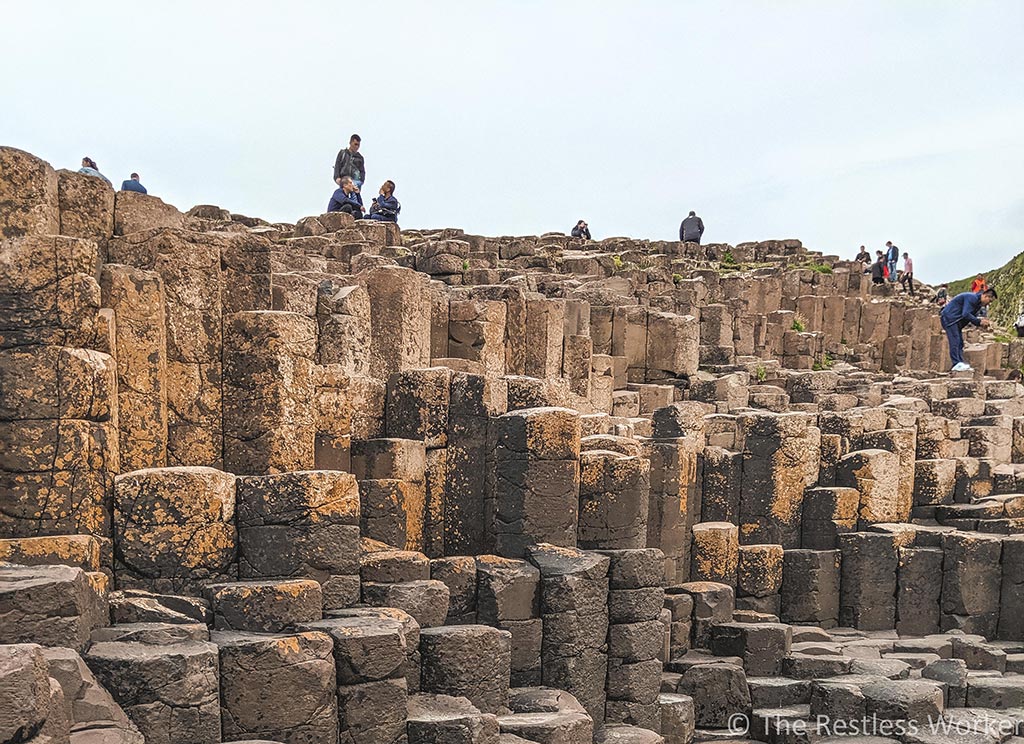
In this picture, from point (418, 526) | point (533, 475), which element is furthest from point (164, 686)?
point (533, 475)

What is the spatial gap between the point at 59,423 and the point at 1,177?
82.6 inches

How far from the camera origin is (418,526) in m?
11.6

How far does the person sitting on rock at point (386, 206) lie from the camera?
28.8 metres

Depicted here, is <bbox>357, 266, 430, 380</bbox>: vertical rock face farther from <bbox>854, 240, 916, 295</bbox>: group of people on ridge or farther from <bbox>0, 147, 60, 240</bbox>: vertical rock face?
<bbox>854, 240, 916, 295</bbox>: group of people on ridge

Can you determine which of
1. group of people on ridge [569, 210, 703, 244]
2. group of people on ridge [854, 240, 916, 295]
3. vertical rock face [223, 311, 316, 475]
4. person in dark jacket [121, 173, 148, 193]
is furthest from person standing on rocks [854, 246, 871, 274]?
vertical rock face [223, 311, 316, 475]

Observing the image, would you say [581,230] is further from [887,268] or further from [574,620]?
[574,620]

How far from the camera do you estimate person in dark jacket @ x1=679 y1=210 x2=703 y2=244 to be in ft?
140

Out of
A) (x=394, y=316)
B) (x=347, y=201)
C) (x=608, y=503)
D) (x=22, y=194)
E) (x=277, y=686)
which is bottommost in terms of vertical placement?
(x=277, y=686)

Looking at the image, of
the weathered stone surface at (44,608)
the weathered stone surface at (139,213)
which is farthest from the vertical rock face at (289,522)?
the weathered stone surface at (139,213)

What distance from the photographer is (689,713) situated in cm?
1281

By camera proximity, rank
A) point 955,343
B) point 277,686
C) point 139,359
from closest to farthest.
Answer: point 277,686, point 139,359, point 955,343

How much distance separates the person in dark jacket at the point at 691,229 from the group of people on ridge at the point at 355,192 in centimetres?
1619

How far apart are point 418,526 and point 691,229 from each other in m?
33.3

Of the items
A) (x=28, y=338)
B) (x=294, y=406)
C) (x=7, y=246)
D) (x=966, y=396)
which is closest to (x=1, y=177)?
(x=7, y=246)
